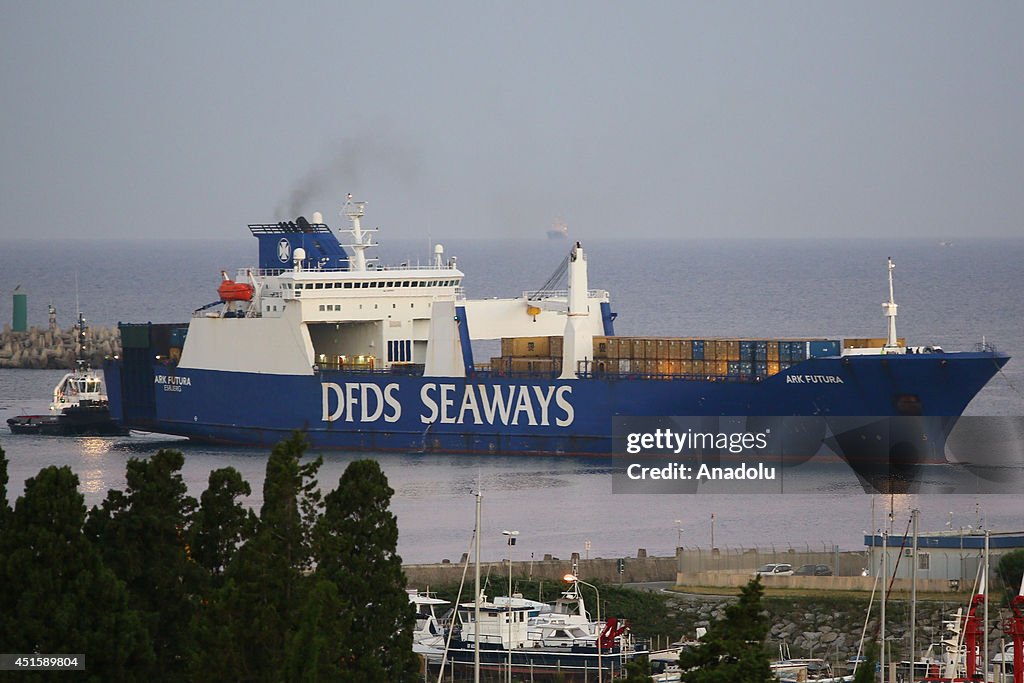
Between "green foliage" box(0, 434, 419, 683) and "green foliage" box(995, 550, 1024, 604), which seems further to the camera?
"green foliage" box(995, 550, 1024, 604)

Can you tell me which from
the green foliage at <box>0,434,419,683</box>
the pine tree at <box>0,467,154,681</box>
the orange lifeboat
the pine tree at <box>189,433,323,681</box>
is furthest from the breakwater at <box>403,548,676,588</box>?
the orange lifeboat

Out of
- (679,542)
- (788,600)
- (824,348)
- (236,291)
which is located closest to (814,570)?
(788,600)

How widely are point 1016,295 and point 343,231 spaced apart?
62258 millimetres

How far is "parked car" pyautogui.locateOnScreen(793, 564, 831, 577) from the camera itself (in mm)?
25375

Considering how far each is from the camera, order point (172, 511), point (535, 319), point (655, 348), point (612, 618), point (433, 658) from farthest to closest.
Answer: point (535, 319), point (655, 348), point (612, 618), point (433, 658), point (172, 511)

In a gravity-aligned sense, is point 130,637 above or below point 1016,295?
below

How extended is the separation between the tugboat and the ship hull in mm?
1838

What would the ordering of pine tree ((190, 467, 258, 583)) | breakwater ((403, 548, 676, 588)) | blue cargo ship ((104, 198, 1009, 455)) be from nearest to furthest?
1. pine tree ((190, 467, 258, 583))
2. breakwater ((403, 548, 676, 588))
3. blue cargo ship ((104, 198, 1009, 455))

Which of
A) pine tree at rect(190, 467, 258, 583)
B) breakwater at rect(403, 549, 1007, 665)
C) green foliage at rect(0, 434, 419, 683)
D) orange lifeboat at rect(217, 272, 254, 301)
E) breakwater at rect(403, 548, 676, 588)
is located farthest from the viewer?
orange lifeboat at rect(217, 272, 254, 301)

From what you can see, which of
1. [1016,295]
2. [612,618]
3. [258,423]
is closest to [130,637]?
[612,618]

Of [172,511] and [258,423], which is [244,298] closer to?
[258,423]

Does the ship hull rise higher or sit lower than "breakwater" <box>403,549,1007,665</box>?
higher

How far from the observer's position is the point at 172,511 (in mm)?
16969

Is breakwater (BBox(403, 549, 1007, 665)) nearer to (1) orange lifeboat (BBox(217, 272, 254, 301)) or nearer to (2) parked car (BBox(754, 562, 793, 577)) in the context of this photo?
(2) parked car (BBox(754, 562, 793, 577))
